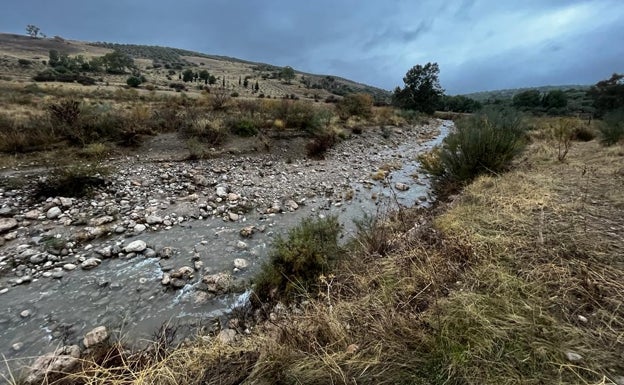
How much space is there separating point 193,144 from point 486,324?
9.01m

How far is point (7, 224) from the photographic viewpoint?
14.9 ft

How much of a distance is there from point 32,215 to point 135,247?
86.5 inches

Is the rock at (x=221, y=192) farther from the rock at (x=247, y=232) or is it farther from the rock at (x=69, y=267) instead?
the rock at (x=69, y=267)

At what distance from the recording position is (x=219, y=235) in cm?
511

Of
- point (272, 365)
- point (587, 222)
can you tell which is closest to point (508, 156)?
point (587, 222)

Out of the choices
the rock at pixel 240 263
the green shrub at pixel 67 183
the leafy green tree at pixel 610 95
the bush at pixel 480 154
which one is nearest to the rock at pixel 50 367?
the rock at pixel 240 263

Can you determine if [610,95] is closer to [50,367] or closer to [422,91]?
[422,91]

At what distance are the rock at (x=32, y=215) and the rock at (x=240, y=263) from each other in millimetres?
3804

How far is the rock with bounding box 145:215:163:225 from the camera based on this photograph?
17.1 feet

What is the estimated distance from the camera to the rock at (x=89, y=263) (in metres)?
3.99

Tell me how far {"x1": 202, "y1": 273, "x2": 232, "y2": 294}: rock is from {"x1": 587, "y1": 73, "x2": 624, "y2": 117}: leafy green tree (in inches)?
1351

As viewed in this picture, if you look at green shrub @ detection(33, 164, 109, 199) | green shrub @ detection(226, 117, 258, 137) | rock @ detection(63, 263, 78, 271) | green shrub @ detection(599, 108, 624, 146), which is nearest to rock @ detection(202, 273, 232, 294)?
rock @ detection(63, 263, 78, 271)

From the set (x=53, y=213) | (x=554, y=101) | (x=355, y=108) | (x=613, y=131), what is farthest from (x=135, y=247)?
(x=554, y=101)

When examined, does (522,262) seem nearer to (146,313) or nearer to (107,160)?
(146,313)
